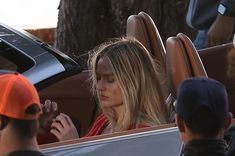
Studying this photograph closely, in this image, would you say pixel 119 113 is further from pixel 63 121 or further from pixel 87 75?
pixel 87 75

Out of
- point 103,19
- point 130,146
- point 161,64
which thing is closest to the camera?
point 130,146

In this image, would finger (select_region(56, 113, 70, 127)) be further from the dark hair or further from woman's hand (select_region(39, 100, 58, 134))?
the dark hair

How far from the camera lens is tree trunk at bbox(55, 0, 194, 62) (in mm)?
7535

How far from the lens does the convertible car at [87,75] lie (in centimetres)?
296

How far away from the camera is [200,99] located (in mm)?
2447

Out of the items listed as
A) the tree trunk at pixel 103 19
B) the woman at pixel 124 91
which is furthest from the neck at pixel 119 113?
the tree trunk at pixel 103 19

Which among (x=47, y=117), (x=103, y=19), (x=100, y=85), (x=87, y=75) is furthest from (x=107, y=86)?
(x=103, y=19)

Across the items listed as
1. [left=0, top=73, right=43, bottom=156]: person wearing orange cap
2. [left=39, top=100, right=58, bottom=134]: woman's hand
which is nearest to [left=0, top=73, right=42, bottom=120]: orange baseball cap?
[left=0, top=73, right=43, bottom=156]: person wearing orange cap

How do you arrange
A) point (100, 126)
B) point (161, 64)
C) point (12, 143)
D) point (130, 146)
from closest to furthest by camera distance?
point (12, 143) → point (130, 146) → point (100, 126) → point (161, 64)

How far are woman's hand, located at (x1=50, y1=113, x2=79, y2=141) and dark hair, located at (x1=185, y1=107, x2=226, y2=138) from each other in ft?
3.14

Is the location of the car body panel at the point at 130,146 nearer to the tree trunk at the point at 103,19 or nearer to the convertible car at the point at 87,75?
the convertible car at the point at 87,75

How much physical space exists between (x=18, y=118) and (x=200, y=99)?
60 centimetres

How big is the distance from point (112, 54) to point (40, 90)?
78cm

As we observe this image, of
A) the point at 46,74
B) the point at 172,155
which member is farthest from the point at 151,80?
the point at 46,74
